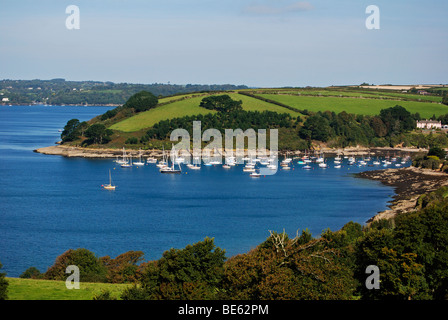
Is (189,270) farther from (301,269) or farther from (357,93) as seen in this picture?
(357,93)

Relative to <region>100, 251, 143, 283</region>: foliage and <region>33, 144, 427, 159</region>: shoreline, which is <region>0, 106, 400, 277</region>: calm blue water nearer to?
<region>100, 251, 143, 283</region>: foliage

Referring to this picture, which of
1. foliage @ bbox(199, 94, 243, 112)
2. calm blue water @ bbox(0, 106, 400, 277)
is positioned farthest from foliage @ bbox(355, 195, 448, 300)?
foliage @ bbox(199, 94, 243, 112)

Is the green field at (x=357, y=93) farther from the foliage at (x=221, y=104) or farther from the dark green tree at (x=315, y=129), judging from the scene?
the dark green tree at (x=315, y=129)

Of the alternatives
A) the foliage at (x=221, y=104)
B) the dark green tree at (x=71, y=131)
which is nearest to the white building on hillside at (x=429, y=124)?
the foliage at (x=221, y=104)

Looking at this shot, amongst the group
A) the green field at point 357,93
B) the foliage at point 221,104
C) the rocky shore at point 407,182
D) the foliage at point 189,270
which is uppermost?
the green field at point 357,93

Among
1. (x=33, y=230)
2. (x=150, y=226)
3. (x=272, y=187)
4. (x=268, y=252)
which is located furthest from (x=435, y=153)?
(x=268, y=252)
